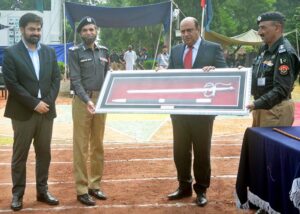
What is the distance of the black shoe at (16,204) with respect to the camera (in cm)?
476

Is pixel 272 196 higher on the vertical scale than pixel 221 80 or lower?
lower

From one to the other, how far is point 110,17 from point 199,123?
41.4 ft

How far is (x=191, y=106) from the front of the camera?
4.15m

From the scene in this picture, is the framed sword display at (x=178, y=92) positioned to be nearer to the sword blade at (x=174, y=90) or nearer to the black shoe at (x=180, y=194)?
the sword blade at (x=174, y=90)

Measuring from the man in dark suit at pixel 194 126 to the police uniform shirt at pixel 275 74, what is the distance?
21.1 inches

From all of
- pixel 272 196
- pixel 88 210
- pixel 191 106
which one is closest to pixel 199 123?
pixel 191 106

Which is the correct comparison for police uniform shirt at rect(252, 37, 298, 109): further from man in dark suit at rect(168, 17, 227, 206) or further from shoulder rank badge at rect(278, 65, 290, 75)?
man in dark suit at rect(168, 17, 227, 206)

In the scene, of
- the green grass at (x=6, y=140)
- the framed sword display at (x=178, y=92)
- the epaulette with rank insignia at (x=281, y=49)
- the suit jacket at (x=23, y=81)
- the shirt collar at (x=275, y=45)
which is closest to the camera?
the framed sword display at (x=178, y=92)

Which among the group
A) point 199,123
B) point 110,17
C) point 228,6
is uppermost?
point 228,6

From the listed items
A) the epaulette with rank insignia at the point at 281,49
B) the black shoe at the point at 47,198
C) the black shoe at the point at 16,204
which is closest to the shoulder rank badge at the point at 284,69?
the epaulette with rank insignia at the point at 281,49

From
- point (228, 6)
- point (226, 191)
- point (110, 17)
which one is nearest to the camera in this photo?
point (226, 191)

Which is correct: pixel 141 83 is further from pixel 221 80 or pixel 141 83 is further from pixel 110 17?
pixel 110 17

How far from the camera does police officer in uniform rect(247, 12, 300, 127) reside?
4.18 metres

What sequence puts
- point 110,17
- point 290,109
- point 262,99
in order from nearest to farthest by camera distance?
point 262,99, point 290,109, point 110,17
